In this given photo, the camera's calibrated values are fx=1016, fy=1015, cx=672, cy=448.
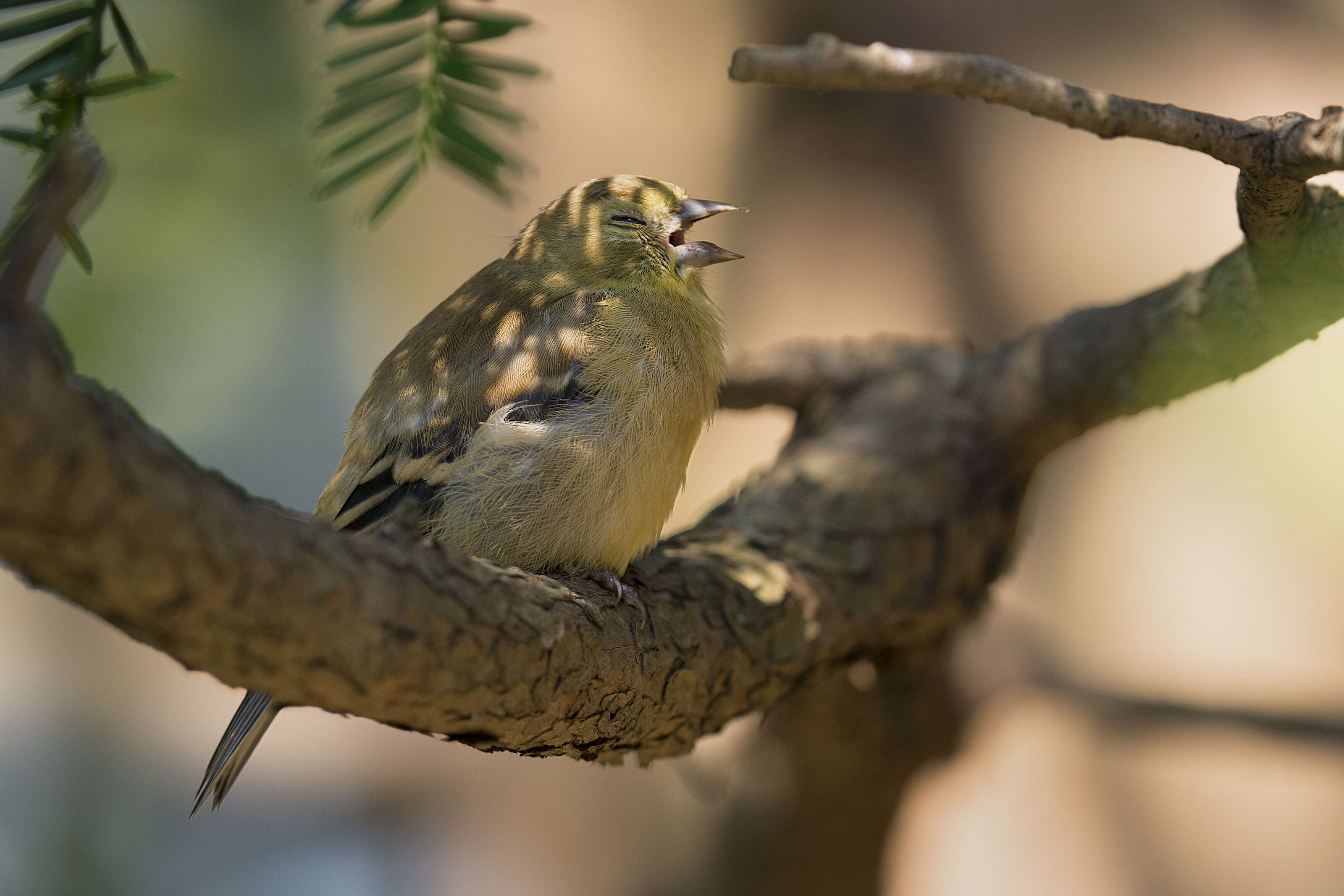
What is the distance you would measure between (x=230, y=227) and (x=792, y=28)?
4.50 meters

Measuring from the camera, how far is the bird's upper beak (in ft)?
9.96

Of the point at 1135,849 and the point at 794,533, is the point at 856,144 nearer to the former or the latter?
the point at 794,533

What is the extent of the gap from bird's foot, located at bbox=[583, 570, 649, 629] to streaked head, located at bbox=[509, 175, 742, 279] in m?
0.99

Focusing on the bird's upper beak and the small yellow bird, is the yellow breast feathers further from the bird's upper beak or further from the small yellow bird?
the bird's upper beak

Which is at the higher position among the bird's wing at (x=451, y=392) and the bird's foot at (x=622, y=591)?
the bird's wing at (x=451, y=392)

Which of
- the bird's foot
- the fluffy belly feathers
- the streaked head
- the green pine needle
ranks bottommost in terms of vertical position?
the bird's foot

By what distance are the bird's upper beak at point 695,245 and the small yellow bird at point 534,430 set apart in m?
0.18

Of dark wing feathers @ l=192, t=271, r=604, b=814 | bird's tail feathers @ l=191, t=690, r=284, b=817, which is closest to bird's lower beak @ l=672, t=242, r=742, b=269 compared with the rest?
dark wing feathers @ l=192, t=271, r=604, b=814

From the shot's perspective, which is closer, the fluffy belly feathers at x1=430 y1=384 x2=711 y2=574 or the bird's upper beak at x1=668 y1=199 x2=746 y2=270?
the fluffy belly feathers at x1=430 y1=384 x2=711 y2=574

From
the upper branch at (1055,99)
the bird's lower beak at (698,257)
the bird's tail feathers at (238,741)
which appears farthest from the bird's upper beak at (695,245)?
the bird's tail feathers at (238,741)

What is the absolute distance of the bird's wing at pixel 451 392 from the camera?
2.50 meters

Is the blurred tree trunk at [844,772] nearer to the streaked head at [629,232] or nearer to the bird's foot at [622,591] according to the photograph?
the bird's foot at [622,591]

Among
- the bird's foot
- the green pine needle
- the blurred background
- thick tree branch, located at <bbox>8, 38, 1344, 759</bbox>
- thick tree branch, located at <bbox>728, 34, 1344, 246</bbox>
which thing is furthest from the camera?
the blurred background

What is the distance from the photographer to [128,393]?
18.6ft
